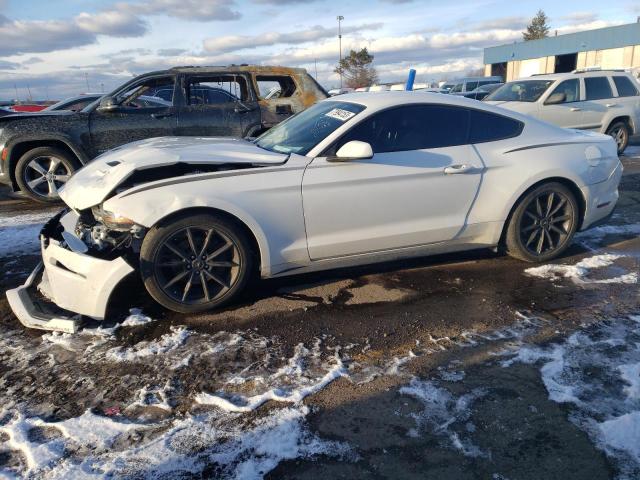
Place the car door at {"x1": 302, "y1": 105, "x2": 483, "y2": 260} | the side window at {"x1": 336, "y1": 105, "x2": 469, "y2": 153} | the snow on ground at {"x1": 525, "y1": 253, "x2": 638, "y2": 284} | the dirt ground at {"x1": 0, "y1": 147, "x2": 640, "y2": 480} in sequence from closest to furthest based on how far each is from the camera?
the dirt ground at {"x1": 0, "y1": 147, "x2": 640, "y2": 480}
the car door at {"x1": 302, "y1": 105, "x2": 483, "y2": 260}
the side window at {"x1": 336, "y1": 105, "x2": 469, "y2": 153}
the snow on ground at {"x1": 525, "y1": 253, "x2": 638, "y2": 284}

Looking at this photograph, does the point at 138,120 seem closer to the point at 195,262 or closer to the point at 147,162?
the point at 147,162

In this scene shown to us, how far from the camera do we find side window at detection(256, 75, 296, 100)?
7.61 metres

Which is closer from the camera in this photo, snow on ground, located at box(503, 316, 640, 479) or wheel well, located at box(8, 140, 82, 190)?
snow on ground, located at box(503, 316, 640, 479)

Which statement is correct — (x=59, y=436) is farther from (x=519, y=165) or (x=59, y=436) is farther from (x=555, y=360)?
(x=519, y=165)

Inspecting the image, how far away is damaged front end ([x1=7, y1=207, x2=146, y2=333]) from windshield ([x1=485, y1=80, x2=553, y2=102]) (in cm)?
917

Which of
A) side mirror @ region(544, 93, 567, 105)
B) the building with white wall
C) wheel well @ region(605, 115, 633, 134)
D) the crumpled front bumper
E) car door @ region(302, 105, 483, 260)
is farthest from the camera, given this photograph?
the building with white wall

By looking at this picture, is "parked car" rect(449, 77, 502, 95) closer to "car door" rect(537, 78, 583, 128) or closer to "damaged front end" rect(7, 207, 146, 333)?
"car door" rect(537, 78, 583, 128)

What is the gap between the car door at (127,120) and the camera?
7.03m

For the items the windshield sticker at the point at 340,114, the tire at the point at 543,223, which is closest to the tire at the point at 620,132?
the tire at the point at 543,223

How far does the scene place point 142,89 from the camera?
23.3ft

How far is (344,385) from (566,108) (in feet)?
30.5

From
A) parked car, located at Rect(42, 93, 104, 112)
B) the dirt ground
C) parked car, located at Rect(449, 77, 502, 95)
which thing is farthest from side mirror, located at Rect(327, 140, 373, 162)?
parked car, located at Rect(449, 77, 502, 95)

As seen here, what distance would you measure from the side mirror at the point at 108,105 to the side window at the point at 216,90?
103cm

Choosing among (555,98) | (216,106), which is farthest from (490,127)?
(555,98)
